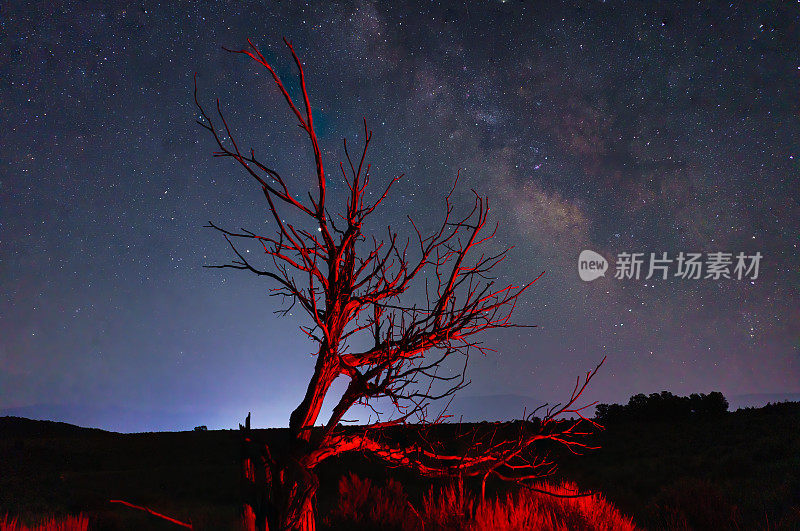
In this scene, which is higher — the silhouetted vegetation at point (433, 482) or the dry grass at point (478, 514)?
the dry grass at point (478, 514)

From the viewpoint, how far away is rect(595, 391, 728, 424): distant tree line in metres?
39.5

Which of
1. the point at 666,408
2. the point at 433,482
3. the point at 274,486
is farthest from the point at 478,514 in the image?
the point at 666,408

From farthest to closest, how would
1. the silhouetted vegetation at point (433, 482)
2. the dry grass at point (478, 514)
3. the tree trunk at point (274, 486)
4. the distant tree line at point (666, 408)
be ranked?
the distant tree line at point (666, 408) → the silhouetted vegetation at point (433, 482) → the dry grass at point (478, 514) → the tree trunk at point (274, 486)

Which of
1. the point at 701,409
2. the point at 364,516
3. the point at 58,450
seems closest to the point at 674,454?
the point at 701,409

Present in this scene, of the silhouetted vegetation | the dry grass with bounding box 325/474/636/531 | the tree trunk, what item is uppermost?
the tree trunk

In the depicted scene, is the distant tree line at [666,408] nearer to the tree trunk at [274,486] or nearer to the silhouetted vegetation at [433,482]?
the silhouetted vegetation at [433,482]

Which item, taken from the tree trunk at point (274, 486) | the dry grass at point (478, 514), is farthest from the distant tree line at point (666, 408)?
the tree trunk at point (274, 486)

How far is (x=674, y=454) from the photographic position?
24.6 m

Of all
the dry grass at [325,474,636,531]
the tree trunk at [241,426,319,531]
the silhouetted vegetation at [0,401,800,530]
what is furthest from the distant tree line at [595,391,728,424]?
the tree trunk at [241,426,319,531]

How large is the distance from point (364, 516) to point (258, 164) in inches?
306

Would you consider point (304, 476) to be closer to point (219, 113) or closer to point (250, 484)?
point (250, 484)

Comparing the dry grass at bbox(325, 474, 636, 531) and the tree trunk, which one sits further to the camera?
the dry grass at bbox(325, 474, 636, 531)

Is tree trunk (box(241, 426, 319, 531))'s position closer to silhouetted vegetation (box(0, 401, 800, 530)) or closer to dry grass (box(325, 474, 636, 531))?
silhouetted vegetation (box(0, 401, 800, 530))

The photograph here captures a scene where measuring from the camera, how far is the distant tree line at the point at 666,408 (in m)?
39.5
